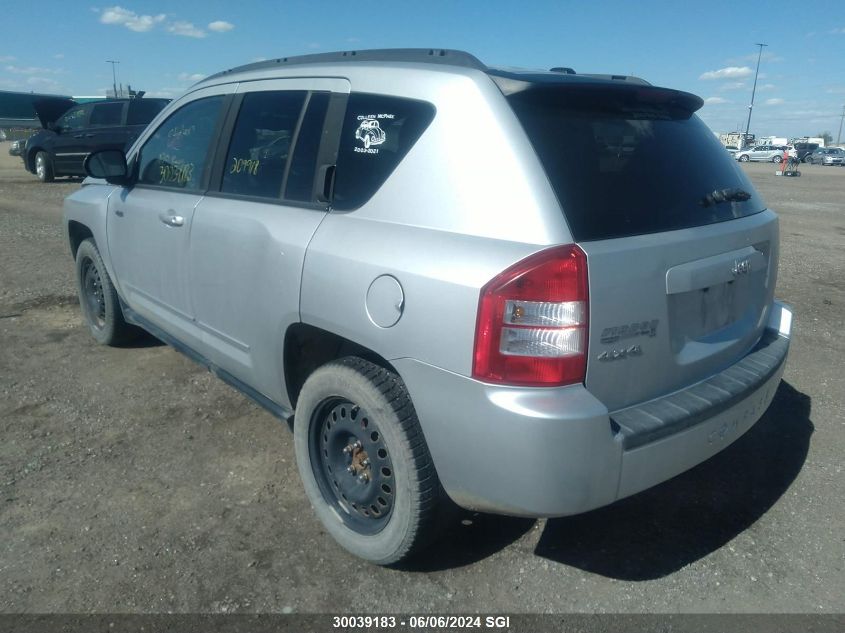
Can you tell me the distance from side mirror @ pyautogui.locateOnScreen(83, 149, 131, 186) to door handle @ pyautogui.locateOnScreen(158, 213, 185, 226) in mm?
696

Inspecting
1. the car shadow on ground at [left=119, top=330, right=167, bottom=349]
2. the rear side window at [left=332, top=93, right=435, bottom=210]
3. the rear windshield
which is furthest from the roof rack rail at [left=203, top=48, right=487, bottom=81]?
the car shadow on ground at [left=119, top=330, right=167, bottom=349]

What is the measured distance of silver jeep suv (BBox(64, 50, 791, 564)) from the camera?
2.16m

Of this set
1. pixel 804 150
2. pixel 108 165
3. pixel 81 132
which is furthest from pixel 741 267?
pixel 804 150

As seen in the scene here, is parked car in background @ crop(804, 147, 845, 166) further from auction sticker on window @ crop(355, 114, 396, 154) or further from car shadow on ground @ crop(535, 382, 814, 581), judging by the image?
auction sticker on window @ crop(355, 114, 396, 154)

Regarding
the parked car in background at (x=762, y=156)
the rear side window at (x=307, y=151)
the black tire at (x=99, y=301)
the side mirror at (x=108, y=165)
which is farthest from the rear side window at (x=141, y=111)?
the parked car in background at (x=762, y=156)

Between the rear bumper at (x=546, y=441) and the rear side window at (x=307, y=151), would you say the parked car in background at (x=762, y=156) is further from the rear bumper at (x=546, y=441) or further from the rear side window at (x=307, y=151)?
the rear bumper at (x=546, y=441)

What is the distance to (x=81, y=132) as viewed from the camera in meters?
16.8

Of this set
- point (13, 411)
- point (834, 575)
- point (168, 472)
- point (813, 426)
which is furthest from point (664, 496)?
point (13, 411)

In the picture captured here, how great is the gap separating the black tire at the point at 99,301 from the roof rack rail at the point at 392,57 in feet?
6.64

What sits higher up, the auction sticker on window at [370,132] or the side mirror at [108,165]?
the auction sticker on window at [370,132]

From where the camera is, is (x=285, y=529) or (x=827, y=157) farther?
(x=827, y=157)

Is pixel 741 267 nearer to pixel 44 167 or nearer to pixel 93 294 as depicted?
pixel 93 294

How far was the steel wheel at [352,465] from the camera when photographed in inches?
105

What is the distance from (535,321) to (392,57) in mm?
1359
